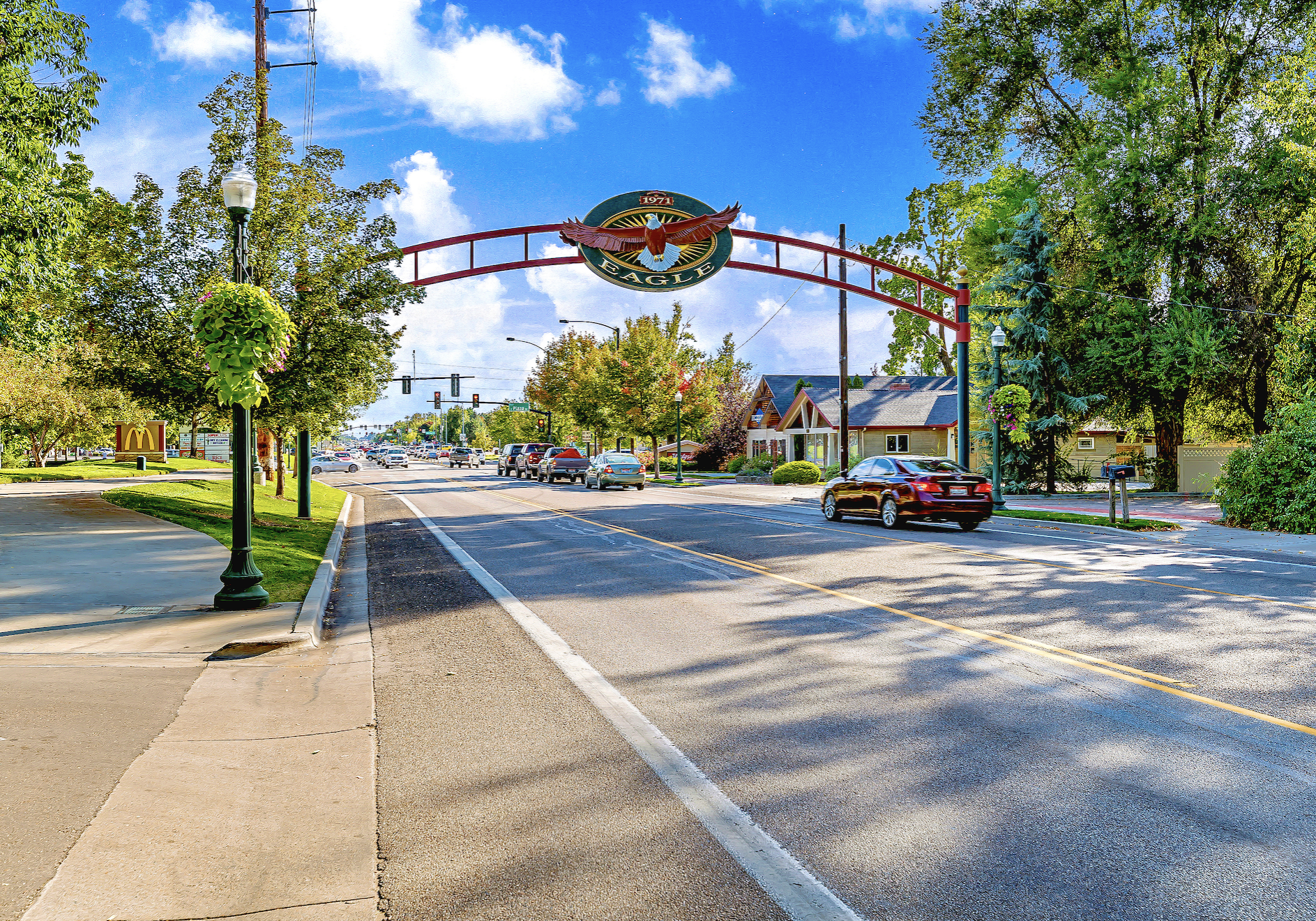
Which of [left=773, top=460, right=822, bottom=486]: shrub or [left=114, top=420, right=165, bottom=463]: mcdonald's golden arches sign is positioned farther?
[left=114, top=420, right=165, bottom=463]: mcdonald's golden arches sign

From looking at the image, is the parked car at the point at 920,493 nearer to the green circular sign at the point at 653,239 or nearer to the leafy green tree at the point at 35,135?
the green circular sign at the point at 653,239

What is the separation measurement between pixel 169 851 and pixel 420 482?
44.8 meters

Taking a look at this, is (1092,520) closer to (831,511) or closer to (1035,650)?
(831,511)

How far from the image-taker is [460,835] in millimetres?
4074

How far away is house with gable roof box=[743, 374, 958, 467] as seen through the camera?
47250 mm

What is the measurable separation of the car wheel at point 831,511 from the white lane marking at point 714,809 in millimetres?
14345

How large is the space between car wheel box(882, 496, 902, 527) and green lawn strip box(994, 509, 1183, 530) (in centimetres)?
449

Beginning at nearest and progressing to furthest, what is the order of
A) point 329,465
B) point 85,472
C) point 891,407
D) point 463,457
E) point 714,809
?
point 714,809 < point 85,472 < point 891,407 < point 329,465 < point 463,457

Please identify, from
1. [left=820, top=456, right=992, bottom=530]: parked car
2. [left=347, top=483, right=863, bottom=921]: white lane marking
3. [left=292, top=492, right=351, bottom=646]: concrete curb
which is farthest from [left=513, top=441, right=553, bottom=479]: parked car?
[left=347, top=483, right=863, bottom=921]: white lane marking

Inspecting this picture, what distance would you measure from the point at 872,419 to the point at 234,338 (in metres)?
40.5

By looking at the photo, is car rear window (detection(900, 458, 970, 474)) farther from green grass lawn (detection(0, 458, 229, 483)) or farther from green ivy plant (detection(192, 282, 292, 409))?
green grass lawn (detection(0, 458, 229, 483))

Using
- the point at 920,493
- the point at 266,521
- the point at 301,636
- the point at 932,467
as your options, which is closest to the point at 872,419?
the point at 932,467

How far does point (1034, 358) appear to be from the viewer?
32438 millimetres

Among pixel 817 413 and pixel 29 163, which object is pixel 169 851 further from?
pixel 817 413
